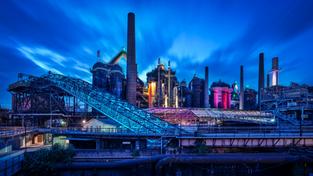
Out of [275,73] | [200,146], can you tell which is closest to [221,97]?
[275,73]

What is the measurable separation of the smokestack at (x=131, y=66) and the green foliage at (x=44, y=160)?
3424 centimetres

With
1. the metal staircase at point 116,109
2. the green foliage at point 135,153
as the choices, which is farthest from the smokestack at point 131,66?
the green foliage at point 135,153

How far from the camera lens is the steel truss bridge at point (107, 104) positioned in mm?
37250

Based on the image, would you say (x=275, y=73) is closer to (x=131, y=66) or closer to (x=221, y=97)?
(x=221, y=97)

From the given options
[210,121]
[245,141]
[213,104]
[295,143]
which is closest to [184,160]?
[245,141]

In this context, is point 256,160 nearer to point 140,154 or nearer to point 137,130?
point 140,154

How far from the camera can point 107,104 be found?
144 feet

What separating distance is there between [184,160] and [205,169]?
2998mm

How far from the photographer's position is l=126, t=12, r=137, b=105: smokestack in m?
58.3

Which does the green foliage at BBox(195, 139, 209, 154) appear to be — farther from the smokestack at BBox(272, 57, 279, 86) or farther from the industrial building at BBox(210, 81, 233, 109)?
the industrial building at BBox(210, 81, 233, 109)

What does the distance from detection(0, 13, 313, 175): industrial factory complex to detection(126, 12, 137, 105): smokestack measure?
30 cm

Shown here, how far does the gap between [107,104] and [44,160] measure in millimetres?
21739

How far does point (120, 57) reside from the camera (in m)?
114

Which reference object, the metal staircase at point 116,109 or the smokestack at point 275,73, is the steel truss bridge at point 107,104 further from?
the smokestack at point 275,73
